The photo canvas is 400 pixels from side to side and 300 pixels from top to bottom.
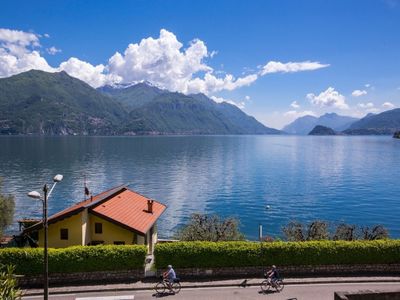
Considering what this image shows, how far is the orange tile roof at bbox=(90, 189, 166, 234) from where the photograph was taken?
1452 inches

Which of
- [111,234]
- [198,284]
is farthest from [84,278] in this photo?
[198,284]

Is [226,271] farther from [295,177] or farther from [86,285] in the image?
[295,177]

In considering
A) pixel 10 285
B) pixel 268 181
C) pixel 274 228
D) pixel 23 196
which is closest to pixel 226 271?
pixel 10 285

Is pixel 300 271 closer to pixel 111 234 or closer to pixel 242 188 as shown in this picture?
pixel 111 234

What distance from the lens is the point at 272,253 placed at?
32125 millimetres

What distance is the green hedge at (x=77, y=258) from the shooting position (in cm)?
3017

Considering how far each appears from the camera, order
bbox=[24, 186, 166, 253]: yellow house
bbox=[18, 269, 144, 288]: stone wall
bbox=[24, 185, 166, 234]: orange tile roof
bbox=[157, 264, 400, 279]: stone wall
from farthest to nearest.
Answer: bbox=[24, 185, 166, 234]: orange tile roof
bbox=[24, 186, 166, 253]: yellow house
bbox=[157, 264, 400, 279]: stone wall
bbox=[18, 269, 144, 288]: stone wall

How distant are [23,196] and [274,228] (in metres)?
64.3

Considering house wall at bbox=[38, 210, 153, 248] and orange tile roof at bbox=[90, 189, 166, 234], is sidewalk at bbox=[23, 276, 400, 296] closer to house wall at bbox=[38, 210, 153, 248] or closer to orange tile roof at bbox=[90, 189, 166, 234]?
house wall at bbox=[38, 210, 153, 248]

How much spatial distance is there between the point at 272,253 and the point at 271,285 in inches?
139

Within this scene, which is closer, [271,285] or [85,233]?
[271,285]

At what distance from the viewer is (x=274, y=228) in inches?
2852

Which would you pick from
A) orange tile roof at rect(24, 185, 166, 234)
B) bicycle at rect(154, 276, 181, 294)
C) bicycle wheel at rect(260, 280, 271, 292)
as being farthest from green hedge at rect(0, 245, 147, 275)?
bicycle wheel at rect(260, 280, 271, 292)

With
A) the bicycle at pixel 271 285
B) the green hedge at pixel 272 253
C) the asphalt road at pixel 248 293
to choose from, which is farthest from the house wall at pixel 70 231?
the bicycle at pixel 271 285
